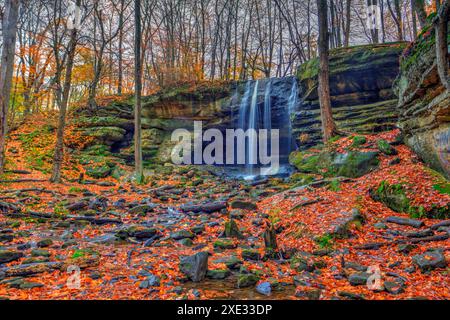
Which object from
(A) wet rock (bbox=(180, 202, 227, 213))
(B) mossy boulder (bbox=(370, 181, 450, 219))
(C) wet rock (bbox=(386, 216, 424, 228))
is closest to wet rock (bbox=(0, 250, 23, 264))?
(A) wet rock (bbox=(180, 202, 227, 213))

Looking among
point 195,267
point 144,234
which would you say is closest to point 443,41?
point 195,267

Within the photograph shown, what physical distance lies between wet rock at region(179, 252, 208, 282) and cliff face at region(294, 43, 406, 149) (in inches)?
417

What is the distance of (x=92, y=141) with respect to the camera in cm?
1734

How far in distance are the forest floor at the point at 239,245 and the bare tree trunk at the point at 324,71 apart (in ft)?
3.64

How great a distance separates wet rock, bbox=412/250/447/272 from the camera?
3.61m

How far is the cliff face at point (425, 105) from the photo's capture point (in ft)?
19.7

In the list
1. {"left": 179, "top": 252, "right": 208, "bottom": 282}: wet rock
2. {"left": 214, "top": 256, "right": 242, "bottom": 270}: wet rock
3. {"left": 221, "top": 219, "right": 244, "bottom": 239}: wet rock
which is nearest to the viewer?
{"left": 179, "top": 252, "right": 208, "bottom": 282}: wet rock

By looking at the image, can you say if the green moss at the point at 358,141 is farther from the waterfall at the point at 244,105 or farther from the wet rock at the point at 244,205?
the waterfall at the point at 244,105

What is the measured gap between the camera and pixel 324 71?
1068 cm

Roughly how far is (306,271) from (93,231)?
5029 mm

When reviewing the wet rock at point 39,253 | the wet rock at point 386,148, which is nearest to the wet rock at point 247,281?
the wet rock at point 39,253

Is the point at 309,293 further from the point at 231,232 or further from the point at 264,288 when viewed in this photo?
the point at 231,232

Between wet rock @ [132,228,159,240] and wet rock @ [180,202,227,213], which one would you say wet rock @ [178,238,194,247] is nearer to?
wet rock @ [132,228,159,240]
